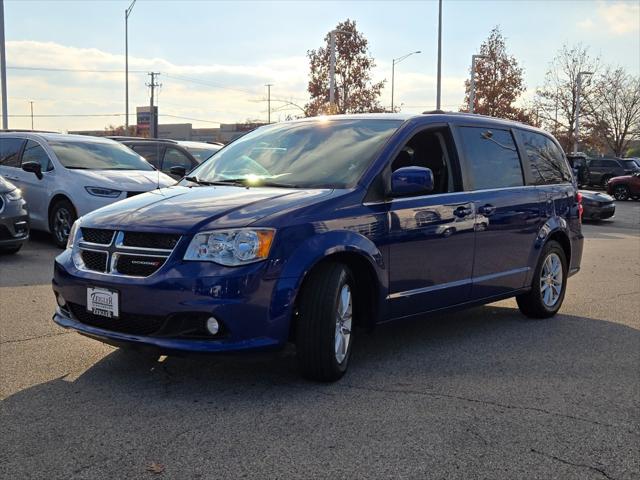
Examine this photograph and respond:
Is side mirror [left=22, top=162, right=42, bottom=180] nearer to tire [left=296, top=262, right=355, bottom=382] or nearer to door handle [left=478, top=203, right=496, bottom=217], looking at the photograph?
door handle [left=478, top=203, right=496, bottom=217]

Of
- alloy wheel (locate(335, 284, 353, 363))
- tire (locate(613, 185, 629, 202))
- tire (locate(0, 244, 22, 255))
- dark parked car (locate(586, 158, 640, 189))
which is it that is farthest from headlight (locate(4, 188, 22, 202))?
dark parked car (locate(586, 158, 640, 189))

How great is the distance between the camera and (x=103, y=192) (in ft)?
32.6

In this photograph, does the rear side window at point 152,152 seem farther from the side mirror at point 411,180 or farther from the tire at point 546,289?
the side mirror at point 411,180

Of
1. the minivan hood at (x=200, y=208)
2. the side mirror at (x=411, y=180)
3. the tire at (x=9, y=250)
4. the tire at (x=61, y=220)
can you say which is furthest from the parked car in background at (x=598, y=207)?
the minivan hood at (x=200, y=208)

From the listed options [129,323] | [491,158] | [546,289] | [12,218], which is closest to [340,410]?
[129,323]

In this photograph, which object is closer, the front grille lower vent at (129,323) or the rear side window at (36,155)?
the front grille lower vent at (129,323)

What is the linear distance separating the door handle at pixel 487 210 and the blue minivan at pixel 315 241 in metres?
0.02

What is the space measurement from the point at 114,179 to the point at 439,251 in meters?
6.34

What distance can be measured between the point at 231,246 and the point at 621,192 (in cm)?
3097

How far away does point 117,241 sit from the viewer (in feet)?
13.6

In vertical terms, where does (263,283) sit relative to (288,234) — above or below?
below

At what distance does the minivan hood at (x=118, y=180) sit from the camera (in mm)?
9945

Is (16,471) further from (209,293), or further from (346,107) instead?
(346,107)

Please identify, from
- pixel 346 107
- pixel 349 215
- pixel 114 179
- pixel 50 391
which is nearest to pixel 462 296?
pixel 349 215
